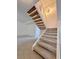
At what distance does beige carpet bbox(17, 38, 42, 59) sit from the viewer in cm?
123

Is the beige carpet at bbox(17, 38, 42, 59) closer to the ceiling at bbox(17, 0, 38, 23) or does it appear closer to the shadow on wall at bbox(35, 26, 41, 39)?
the shadow on wall at bbox(35, 26, 41, 39)

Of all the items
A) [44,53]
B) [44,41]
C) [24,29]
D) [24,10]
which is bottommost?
[44,53]

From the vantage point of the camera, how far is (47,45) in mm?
1203

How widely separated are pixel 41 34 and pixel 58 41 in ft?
0.53

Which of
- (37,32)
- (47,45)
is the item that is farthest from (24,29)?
(47,45)

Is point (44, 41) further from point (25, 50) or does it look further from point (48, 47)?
point (25, 50)

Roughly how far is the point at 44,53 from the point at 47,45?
74 mm

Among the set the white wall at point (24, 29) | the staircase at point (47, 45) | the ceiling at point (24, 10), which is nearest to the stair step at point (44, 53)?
the staircase at point (47, 45)

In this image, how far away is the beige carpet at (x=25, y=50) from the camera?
1.23m
